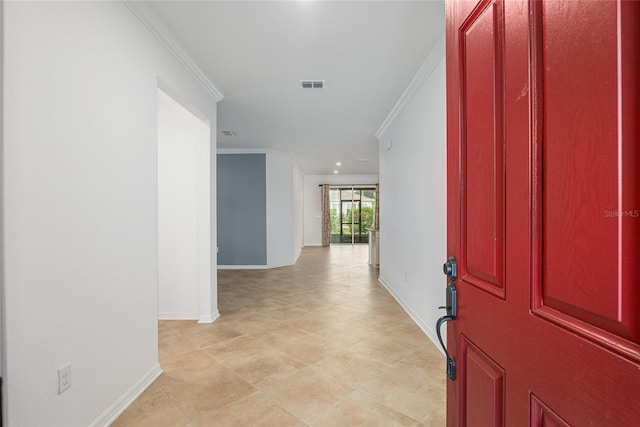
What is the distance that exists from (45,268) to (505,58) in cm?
195

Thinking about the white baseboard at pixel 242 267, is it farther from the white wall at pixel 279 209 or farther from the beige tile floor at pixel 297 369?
the beige tile floor at pixel 297 369

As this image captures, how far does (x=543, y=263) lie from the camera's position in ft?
2.08

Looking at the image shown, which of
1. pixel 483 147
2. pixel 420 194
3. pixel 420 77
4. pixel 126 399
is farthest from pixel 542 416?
pixel 420 77

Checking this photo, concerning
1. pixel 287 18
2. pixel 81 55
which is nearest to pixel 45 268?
pixel 81 55

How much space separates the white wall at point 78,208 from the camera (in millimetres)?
1299

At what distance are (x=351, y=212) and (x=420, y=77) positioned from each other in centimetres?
894

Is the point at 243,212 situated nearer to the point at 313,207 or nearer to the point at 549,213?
the point at 313,207

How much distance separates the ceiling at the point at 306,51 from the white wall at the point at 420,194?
25 cm

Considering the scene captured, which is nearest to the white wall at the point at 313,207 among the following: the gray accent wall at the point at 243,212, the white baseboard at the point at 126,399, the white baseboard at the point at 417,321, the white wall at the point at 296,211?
the white wall at the point at 296,211

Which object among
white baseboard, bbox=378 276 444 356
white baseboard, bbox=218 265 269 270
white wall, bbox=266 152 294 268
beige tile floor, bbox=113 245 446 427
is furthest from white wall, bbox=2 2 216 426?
white wall, bbox=266 152 294 268

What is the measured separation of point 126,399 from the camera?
1.98 m

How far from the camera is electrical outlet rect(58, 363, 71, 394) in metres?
1.50

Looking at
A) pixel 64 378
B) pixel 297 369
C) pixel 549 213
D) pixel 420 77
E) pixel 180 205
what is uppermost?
pixel 420 77

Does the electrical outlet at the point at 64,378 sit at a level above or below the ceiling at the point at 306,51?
below
